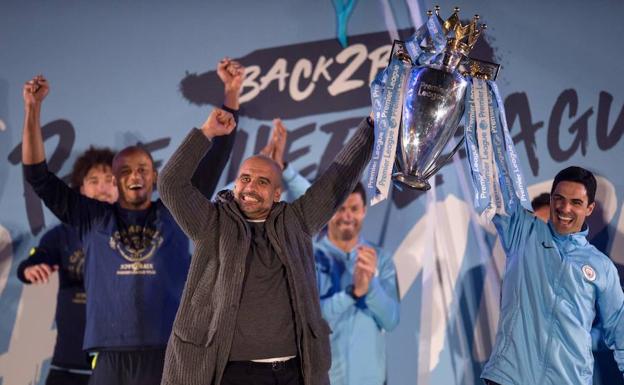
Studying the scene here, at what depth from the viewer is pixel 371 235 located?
3865 mm

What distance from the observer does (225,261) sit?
239 cm

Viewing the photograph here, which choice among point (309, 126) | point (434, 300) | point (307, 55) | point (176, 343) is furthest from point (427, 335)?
point (176, 343)

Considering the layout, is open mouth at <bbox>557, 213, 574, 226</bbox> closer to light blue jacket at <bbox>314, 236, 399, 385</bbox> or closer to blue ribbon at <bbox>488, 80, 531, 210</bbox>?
blue ribbon at <bbox>488, 80, 531, 210</bbox>

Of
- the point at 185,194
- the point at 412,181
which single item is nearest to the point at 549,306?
the point at 412,181

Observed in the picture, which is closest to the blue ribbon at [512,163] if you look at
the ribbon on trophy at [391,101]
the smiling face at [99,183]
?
the ribbon on trophy at [391,101]

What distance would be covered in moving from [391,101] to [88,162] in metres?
1.82

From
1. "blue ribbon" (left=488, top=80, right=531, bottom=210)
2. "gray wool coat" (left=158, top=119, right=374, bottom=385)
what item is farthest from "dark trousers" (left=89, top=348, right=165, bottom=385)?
"blue ribbon" (left=488, top=80, right=531, bottom=210)

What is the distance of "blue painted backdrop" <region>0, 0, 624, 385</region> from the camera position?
3834 millimetres

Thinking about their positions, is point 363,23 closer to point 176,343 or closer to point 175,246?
point 175,246

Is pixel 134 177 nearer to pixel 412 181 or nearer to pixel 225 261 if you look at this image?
pixel 225 261

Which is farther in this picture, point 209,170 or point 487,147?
point 209,170

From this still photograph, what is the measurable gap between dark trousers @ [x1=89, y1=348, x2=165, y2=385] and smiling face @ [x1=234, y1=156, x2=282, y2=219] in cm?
79

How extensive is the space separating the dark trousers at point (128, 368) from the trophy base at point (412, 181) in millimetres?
1223

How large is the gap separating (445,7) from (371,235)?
1148 mm
